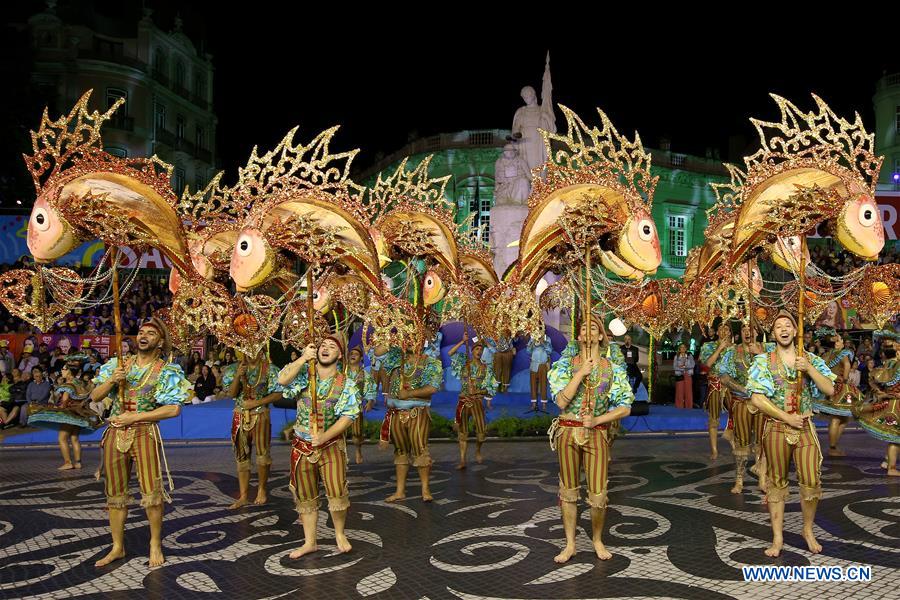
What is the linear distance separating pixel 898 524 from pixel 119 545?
692 cm

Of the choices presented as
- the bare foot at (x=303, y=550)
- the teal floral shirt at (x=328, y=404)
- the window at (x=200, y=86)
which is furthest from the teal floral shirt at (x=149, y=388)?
the window at (x=200, y=86)

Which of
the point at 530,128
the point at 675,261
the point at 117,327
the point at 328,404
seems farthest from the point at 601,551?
the point at 675,261

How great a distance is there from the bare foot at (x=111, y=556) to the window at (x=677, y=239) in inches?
1313

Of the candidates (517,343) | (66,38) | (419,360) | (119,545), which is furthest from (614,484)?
(66,38)

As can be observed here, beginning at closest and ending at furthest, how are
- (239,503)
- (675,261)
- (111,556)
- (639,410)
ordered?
(111,556) → (239,503) → (639,410) → (675,261)

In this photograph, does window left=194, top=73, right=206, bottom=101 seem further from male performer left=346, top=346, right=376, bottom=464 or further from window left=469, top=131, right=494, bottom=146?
male performer left=346, top=346, right=376, bottom=464

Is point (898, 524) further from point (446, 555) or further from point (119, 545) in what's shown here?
point (119, 545)

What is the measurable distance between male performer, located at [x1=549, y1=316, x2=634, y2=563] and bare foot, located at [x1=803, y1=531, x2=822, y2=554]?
5.44 feet

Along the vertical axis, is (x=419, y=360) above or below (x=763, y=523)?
above

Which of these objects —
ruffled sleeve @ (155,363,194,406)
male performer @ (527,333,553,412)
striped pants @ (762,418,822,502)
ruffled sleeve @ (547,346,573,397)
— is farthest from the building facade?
striped pants @ (762,418,822,502)

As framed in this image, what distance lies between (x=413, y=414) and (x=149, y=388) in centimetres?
302

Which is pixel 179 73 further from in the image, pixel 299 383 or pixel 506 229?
pixel 299 383

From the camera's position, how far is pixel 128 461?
19.7ft

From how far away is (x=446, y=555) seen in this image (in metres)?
6.02
